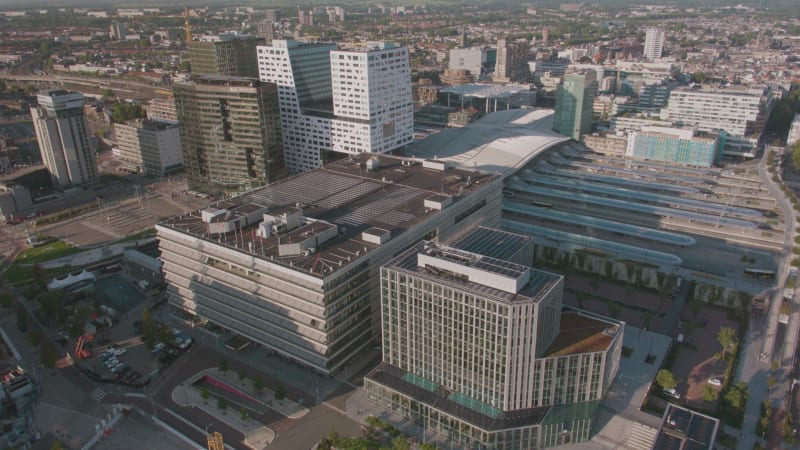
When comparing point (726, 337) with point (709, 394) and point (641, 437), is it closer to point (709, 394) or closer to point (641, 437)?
point (709, 394)

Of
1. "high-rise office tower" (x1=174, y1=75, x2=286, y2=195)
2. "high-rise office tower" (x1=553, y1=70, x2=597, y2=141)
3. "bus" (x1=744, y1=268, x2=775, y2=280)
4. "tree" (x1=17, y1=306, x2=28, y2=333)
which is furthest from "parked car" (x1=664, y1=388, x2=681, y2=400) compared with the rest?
"high-rise office tower" (x1=553, y1=70, x2=597, y2=141)

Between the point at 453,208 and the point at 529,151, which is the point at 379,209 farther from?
the point at 529,151

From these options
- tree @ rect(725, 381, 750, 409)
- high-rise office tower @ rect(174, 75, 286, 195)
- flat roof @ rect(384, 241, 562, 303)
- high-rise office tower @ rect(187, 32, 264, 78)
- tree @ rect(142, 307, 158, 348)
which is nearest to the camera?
flat roof @ rect(384, 241, 562, 303)

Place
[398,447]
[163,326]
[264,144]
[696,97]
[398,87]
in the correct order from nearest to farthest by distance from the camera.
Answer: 1. [398,447]
2. [163,326]
3. [264,144]
4. [398,87]
5. [696,97]

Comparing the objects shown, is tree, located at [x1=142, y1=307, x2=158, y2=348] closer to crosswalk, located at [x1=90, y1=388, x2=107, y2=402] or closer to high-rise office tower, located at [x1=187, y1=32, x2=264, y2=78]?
crosswalk, located at [x1=90, y1=388, x2=107, y2=402]

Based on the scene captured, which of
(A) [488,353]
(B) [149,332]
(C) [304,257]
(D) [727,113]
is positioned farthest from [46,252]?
(D) [727,113]

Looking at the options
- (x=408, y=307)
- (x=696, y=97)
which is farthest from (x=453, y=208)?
(x=696, y=97)
